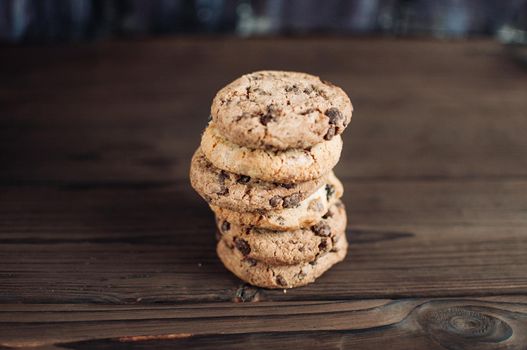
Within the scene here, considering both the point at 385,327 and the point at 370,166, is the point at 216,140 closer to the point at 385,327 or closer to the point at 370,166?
the point at 385,327

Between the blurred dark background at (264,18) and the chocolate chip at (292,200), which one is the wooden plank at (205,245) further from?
the blurred dark background at (264,18)

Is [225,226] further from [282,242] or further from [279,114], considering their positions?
[279,114]

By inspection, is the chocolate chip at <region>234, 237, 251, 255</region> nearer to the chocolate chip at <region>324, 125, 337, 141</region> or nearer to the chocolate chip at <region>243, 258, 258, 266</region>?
the chocolate chip at <region>243, 258, 258, 266</region>

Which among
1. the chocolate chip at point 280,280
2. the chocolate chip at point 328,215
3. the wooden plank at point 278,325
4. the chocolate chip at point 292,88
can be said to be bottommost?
the wooden plank at point 278,325

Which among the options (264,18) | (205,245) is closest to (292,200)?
(205,245)

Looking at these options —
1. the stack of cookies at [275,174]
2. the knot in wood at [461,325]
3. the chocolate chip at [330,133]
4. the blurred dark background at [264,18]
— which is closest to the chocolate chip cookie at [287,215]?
the stack of cookies at [275,174]

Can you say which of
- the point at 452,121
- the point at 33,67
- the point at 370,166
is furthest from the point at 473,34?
the point at 33,67
